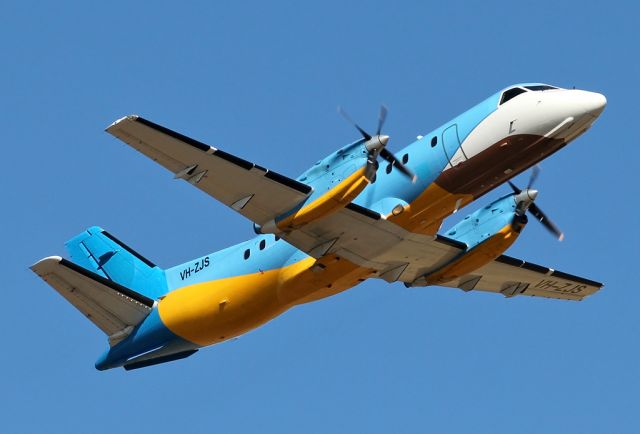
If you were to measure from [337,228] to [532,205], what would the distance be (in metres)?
6.05

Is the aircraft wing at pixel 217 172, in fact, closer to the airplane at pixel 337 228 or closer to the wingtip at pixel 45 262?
the airplane at pixel 337 228

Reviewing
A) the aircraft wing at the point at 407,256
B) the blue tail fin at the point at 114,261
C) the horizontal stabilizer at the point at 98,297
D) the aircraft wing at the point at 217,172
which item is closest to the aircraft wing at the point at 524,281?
the aircraft wing at the point at 407,256

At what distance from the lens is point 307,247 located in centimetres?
2500

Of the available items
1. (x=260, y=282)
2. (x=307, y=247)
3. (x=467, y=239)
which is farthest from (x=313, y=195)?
(x=467, y=239)

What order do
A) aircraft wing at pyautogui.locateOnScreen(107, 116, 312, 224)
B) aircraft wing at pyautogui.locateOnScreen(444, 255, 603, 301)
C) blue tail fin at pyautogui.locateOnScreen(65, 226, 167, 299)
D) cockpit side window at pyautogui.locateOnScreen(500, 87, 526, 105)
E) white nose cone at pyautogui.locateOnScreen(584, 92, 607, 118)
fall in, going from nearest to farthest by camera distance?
aircraft wing at pyautogui.locateOnScreen(107, 116, 312, 224)
white nose cone at pyautogui.locateOnScreen(584, 92, 607, 118)
cockpit side window at pyautogui.locateOnScreen(500, 87, 526, 105)
aircraft wing at pyautogui.locateOnScreen(444, 255, 603, 301)
blue tail fin at pyautogui.locateOnScreen(65, 226, 167, 299)

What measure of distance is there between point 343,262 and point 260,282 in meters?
2.19

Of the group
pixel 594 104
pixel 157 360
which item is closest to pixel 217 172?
pixel 157 360

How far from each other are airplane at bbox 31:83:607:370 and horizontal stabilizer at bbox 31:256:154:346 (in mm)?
35

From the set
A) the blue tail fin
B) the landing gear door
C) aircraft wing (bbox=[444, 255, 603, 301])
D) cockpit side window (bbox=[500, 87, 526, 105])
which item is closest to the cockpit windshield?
cockpit side window (bbox=[500, 87, 526, 105])

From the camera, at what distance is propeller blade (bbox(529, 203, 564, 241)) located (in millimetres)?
28141

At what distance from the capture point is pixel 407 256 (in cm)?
2630

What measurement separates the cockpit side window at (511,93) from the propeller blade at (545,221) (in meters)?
4.66

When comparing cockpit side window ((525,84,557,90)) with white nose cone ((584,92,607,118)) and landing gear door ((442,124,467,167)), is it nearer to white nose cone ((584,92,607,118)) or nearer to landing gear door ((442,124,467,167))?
white nose cone ((584,92,607,118))

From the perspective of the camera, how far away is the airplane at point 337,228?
2344 cm
